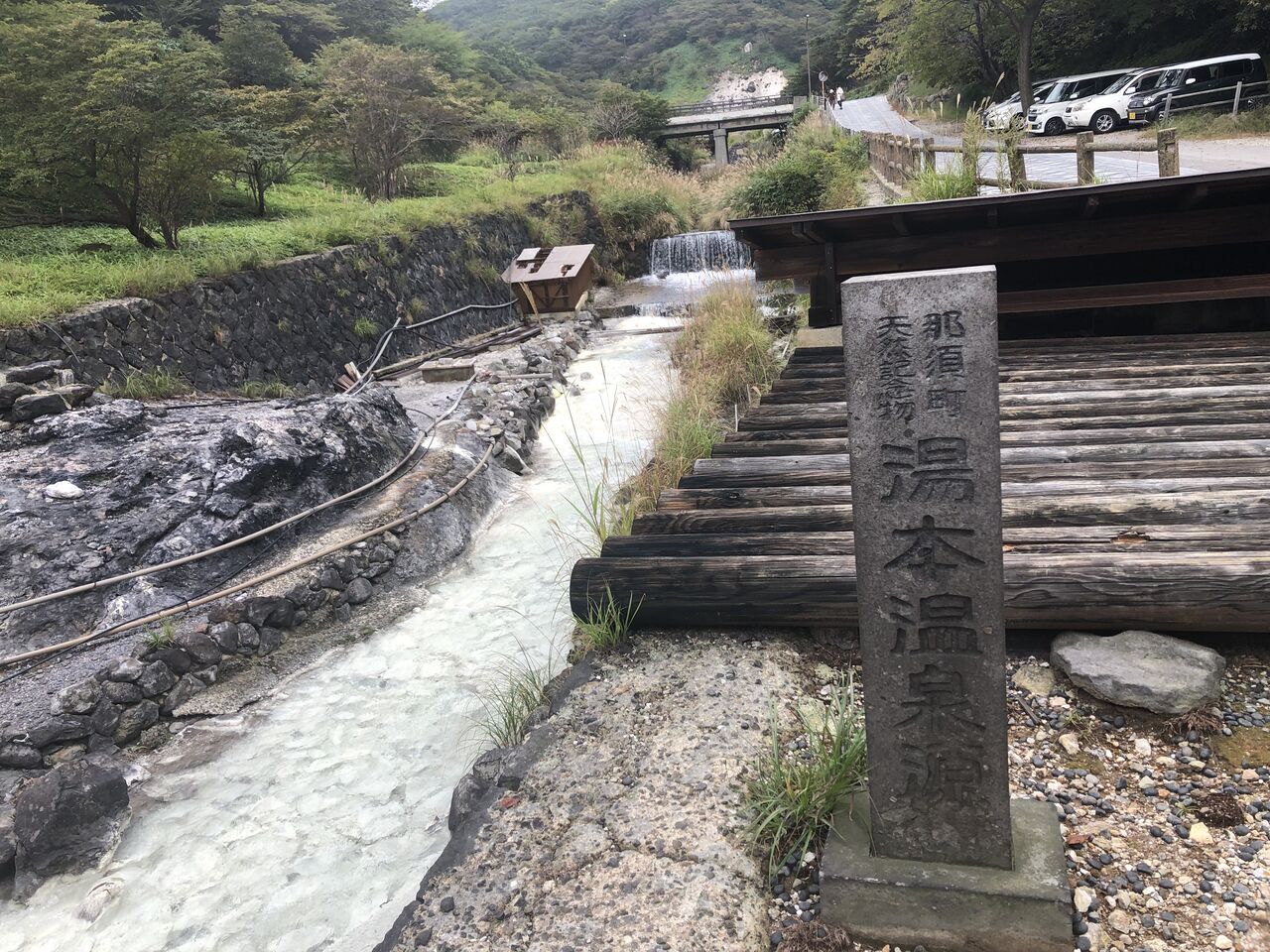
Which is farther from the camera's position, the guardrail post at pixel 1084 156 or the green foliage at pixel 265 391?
the green foliage at pixel 265 391

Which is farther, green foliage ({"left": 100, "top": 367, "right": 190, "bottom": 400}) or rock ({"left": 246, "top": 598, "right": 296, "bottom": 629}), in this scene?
green foliage ({"left": 100, "top": 367, "right": 190, "bottom": 400})

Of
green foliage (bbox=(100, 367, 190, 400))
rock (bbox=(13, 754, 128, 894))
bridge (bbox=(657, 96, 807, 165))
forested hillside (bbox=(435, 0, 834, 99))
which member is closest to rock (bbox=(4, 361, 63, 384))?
green foliage (bbox=(100, 367, 190, 400))

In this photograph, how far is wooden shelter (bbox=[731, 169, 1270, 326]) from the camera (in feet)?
17.6

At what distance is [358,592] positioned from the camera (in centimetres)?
569

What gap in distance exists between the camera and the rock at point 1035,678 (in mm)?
2857

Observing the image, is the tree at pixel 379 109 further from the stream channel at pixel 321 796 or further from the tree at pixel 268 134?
the stream channel at pixel 321 796

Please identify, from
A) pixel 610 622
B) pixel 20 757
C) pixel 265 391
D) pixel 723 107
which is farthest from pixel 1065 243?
pixel 723 107

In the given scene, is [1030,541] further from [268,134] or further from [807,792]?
[268,134]

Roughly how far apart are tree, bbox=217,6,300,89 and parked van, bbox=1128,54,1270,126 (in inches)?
854

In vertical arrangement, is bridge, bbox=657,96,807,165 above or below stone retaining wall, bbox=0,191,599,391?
above

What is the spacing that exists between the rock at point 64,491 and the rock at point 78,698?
181 centimetres

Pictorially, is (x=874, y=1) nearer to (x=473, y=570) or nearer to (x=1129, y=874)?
(x=473, y=570)

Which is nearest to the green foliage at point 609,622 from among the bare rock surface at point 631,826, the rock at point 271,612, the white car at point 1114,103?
the bare rock surface at point 631,826

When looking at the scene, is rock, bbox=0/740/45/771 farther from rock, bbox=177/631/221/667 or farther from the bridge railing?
the bridge railing
